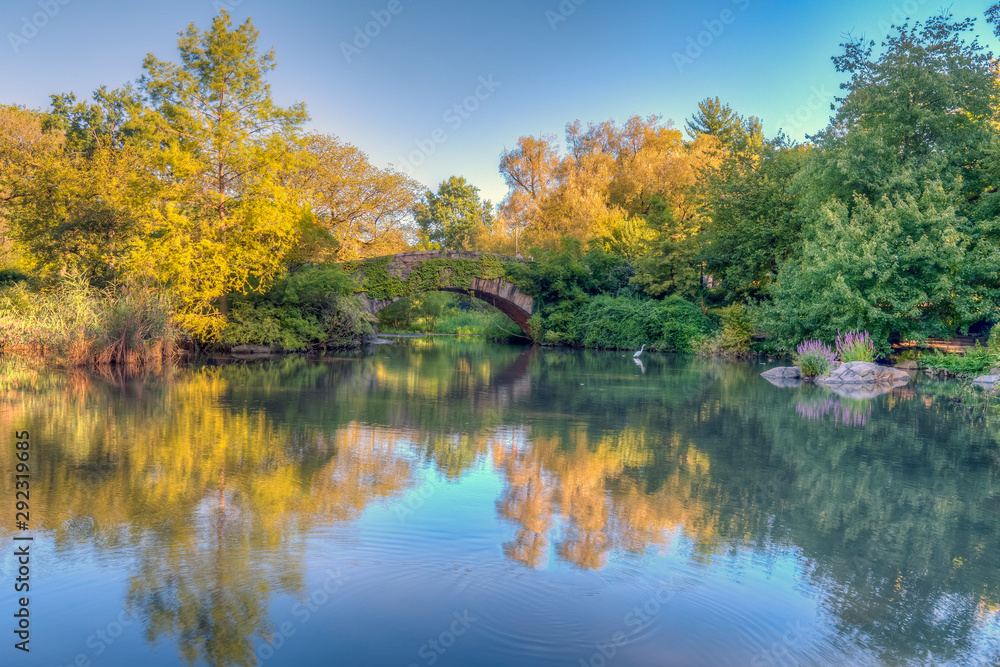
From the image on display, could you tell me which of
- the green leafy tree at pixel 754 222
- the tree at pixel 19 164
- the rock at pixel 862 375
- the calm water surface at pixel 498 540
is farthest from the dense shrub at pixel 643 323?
the tree at pixel 19 164

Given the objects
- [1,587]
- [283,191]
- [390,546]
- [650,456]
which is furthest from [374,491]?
[283,191]

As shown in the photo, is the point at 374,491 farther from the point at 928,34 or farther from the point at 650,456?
the point at 928,34

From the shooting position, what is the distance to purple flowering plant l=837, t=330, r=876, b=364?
60.8 ft

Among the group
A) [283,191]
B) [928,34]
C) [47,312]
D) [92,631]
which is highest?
[928,34]

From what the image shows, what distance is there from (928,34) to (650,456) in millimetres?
19804

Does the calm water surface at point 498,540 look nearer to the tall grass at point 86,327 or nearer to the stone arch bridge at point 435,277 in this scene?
the tall grass at point 86,327

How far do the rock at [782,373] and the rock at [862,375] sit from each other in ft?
3.31

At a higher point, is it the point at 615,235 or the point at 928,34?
the point at 928,34

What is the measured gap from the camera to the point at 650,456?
7.70 metres

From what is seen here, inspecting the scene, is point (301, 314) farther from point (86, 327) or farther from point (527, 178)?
point (527, 178)

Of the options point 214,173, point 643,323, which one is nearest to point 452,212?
point 643,323

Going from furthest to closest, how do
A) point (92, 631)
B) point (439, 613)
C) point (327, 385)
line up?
point (327, 385), point (439, 613), point (92, 631)

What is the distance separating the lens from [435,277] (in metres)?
31.9

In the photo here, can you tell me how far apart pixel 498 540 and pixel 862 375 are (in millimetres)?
15209
